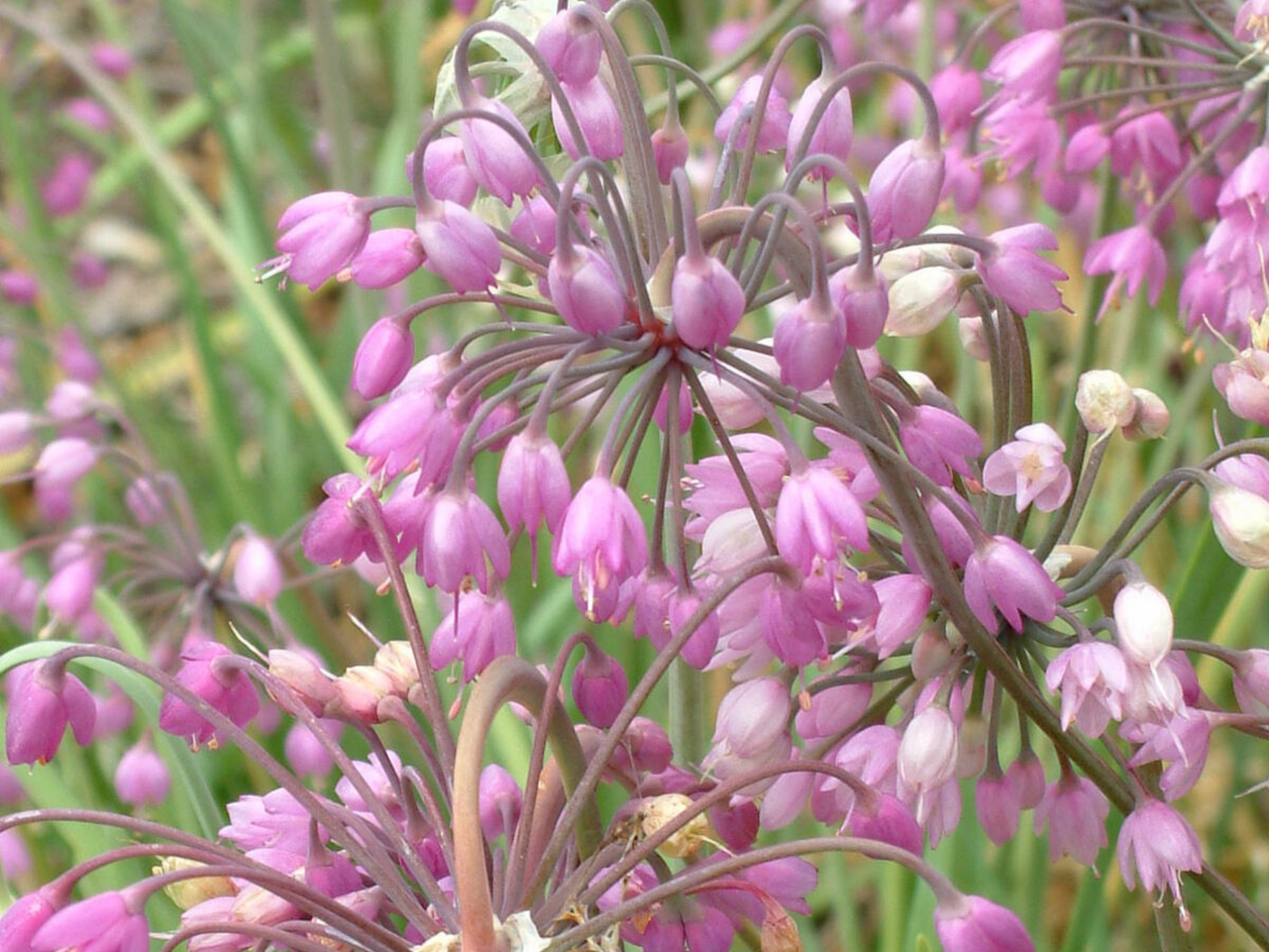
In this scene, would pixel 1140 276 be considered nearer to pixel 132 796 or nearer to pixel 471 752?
pixel 471 752

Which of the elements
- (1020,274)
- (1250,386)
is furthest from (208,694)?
(1250,386)

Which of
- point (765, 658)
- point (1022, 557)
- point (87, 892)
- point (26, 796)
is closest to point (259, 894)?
point (765, 658)

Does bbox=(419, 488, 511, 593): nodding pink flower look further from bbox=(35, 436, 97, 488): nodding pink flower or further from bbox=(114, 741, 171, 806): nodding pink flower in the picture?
bbox=(35, 436, 97, 488): nodding pink flower

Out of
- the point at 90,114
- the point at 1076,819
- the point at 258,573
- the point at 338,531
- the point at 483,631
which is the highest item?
the point at 90,114

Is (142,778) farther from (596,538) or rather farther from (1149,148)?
(1149,148)

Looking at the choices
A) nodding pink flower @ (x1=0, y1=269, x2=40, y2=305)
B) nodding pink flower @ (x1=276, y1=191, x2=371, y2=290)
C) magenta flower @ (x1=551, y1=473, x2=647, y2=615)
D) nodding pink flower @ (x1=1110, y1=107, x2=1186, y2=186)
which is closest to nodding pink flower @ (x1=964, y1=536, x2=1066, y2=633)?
magenta flower @ (x1=551, y1=473, x2=647, y2=615)

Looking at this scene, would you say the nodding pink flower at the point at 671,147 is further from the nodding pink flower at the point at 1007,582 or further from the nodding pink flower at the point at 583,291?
the nodding pink flower at the point at 1007,582
